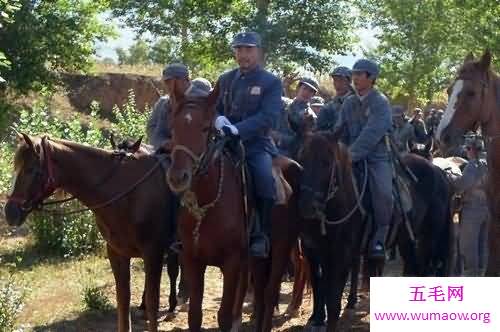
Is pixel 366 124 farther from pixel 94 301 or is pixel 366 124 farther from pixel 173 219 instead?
pixel 94 301

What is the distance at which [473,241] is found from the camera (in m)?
11.3

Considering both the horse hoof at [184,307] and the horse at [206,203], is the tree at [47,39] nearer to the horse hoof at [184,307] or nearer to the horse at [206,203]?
the horse hoof at [184,307]

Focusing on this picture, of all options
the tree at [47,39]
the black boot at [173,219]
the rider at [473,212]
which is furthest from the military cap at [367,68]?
the tree at [47,39]

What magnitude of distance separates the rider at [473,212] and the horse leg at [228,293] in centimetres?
489

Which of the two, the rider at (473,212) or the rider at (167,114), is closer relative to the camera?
the rider at (167,114)

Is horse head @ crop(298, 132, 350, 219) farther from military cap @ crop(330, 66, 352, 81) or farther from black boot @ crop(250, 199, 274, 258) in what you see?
military cap @ crop(330, 66, 352, 81)

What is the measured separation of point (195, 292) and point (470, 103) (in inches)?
130

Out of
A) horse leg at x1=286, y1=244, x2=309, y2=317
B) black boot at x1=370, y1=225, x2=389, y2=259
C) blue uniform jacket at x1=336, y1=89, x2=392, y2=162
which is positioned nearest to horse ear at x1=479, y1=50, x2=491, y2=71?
blue uniform jacket at x1=336, y1=89, x2=392, y2=162

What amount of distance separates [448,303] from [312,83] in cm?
596

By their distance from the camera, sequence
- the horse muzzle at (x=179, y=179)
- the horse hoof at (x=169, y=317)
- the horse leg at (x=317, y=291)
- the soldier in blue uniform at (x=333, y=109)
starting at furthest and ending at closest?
the horse hoof at (x=169, y=317) → the soldier in blue uniform at (x=333, y=109) → the horse leg at (x=317, y=291) → the horse muzzle at (x=179, y=179)

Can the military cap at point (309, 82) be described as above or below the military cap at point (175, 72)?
above

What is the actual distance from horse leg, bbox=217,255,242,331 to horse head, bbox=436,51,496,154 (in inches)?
101

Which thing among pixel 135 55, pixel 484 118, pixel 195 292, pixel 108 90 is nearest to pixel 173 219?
pixel 195 292

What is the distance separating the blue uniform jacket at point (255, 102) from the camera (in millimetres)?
7172
